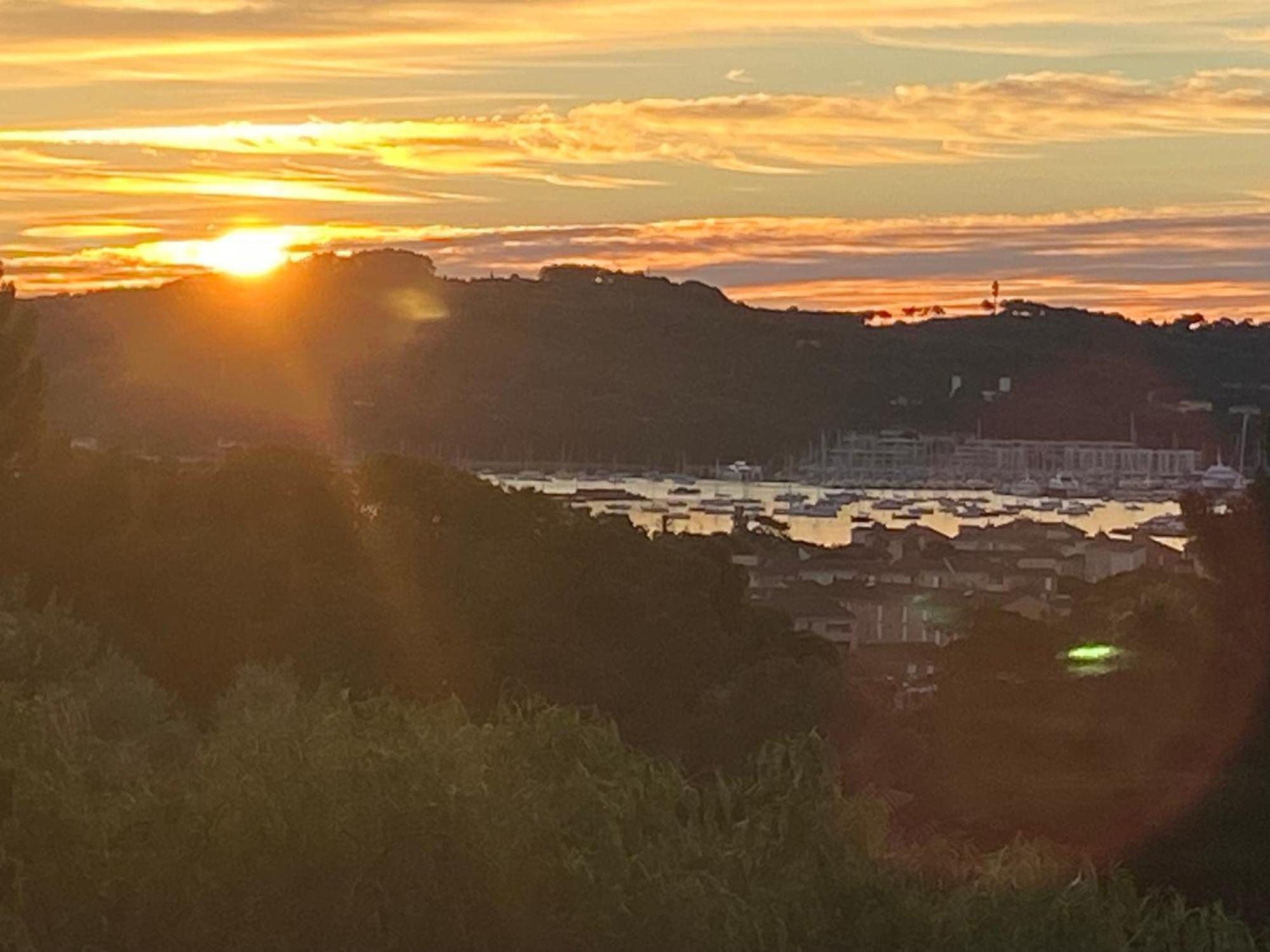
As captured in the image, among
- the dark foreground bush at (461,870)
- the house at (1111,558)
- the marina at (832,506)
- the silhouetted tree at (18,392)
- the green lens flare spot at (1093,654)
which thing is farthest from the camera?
the marina at (832,506)

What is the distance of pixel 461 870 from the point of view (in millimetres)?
8211

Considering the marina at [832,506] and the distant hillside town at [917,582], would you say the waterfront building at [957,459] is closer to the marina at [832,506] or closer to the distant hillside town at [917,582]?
the marina at [832,506]

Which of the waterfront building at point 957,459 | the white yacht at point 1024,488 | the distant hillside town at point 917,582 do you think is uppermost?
the distant hillside town at point 917,582

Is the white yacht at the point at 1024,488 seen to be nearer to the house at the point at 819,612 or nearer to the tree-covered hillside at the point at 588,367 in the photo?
the tree-covered hillside at the point at 588,367

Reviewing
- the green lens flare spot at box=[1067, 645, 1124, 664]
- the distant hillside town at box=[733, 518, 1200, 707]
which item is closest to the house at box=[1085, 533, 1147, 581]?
the distant hillside town at box=[733, 518, 1200, 707]

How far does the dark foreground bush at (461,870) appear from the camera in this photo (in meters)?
8.08

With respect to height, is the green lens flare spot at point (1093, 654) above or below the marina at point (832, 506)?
above

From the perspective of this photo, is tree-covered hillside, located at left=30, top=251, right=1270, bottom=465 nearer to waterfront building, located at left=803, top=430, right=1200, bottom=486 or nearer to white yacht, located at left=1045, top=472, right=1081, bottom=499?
waterfront building, located at left=803, top=430, right=1200, bottom=486

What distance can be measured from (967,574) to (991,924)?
88.3 ft

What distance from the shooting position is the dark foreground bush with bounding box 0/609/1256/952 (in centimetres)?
808

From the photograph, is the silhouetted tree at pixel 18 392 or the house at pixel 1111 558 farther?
the house at pixel 1111 558

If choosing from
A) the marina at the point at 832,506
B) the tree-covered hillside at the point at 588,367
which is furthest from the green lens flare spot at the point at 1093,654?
the tree-covered hillside at the point at 588,367

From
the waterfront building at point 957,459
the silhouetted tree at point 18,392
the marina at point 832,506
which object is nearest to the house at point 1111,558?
the marina at point 832,506

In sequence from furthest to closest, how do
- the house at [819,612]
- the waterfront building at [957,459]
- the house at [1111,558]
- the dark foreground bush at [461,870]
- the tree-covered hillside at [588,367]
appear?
the waterfront building at [957,459], the tree-covered hillside at [588,367], the house at [1111,558], the house at [819,612], the dark foreground bush at [461,870]
